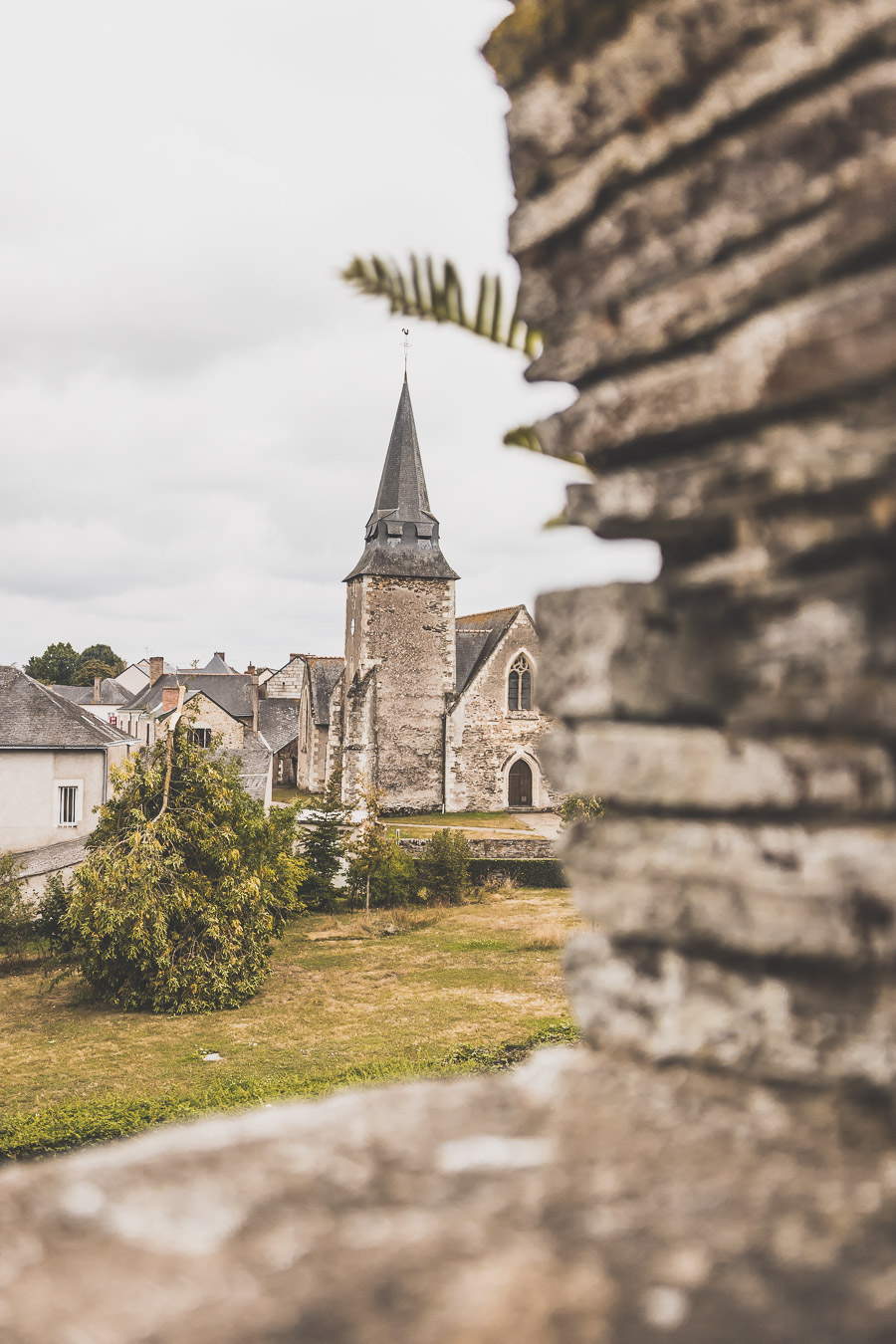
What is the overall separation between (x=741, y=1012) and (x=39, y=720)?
2503 centimetres

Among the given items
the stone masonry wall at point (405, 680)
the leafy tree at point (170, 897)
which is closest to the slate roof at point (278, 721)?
the stone masonry wall at point (405, 680)

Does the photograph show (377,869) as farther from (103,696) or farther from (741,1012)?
(103,696)

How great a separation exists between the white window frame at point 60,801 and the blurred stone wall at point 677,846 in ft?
78.7

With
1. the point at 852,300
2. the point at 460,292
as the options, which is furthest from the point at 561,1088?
the point at 460,292

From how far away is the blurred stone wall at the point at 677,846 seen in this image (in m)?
1.22

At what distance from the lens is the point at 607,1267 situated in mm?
1227

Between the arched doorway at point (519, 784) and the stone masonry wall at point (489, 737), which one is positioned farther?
the arched doorway at point (519, 784)

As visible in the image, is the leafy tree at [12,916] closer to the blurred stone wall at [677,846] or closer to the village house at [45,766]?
the village house at [45,766]

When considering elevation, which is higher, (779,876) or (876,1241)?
(779,876)

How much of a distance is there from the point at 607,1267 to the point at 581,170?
1783 millimetres

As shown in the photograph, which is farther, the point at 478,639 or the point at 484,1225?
the point at 478,639

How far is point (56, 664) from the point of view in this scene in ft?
312

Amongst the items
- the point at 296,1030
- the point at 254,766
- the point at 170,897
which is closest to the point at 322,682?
the point at 254,766

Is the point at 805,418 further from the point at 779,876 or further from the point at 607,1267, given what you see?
the point at 607,1267
